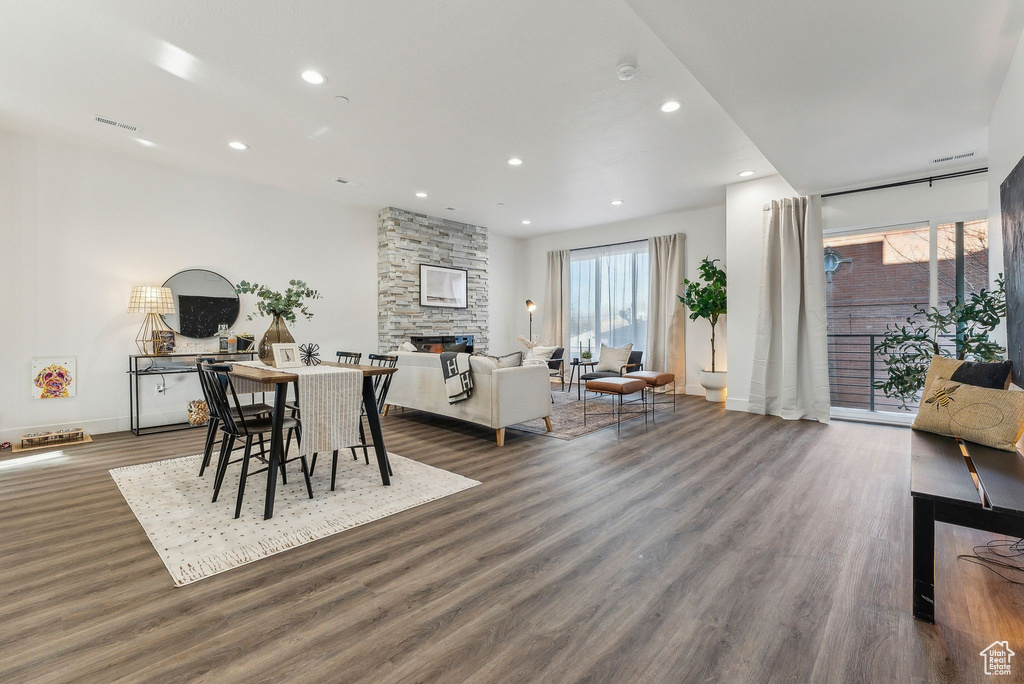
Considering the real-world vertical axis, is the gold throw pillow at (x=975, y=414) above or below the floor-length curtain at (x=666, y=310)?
below

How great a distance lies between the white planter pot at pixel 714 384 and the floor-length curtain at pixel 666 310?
665mm

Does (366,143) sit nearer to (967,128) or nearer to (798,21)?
(798,21)

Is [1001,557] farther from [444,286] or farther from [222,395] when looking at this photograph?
[444,286]

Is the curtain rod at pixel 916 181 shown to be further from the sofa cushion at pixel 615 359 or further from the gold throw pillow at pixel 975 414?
the gold throw pillow at pixel 975 414

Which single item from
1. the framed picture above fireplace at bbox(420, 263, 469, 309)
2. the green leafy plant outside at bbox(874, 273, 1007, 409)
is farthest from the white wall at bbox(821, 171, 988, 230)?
the framed picture above fireplace at bbox(420, 263, 469, 309)

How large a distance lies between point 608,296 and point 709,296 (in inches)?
86.8

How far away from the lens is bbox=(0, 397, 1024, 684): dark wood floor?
141 centimetres

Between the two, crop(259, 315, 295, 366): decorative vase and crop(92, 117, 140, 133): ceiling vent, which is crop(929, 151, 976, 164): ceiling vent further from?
crop(92, 117, 140, 133): ceiling vent

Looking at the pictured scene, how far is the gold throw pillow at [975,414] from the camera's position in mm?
2119

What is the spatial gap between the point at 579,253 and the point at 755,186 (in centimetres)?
351

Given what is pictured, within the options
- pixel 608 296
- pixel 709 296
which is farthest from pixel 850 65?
pixel 608 296

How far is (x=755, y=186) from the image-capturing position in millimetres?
5504

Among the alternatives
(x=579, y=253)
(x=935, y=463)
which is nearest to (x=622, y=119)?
(x=935, y=463)

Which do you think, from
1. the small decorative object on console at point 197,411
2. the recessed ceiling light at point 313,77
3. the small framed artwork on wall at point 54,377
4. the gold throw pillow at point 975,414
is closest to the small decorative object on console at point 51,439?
the small framed artwork on wall at point 54,377
